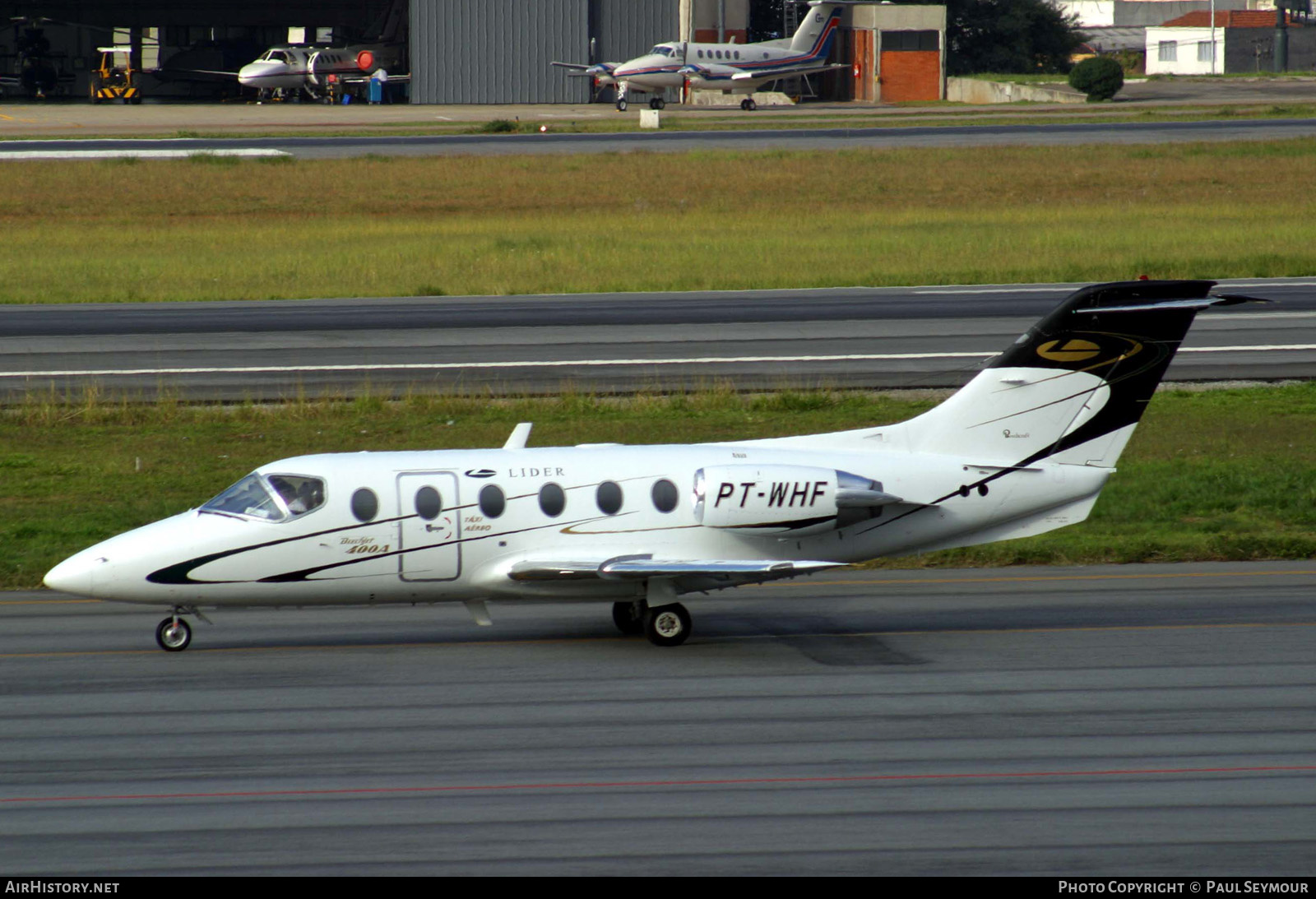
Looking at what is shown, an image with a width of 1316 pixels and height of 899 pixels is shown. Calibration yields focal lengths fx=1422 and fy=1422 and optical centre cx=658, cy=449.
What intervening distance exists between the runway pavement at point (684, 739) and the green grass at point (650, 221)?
2966cm

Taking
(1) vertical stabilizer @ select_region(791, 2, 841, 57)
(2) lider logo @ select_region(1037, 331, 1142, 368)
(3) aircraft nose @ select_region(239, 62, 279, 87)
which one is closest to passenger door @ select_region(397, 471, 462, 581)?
(2) lider logo @ select_region(1037, 331, 1142, 368)

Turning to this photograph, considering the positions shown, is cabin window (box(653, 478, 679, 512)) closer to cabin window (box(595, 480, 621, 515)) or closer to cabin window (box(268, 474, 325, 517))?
cabin window (box(595, 480, 621, 515))

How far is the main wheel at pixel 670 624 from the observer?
15398 mm

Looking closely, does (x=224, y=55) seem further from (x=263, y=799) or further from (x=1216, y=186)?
(x=263, y=799)

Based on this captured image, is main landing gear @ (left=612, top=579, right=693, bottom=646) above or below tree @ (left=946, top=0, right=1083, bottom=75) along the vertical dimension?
below

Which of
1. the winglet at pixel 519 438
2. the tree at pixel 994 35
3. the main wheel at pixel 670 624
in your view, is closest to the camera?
the main wheel at pixel 670 624

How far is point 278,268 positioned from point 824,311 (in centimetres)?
1965

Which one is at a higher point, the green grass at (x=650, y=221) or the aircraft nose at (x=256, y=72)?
the aircraft nose at (x=256, y=72)

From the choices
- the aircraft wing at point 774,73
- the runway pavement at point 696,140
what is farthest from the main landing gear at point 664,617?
the aircraft wing at point 774,73

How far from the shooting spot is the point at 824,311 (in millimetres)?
40875

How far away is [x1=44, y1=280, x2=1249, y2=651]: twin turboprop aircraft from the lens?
14.9m

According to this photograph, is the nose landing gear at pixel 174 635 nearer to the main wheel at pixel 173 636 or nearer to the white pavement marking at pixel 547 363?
the main wheel at pixel 173 636

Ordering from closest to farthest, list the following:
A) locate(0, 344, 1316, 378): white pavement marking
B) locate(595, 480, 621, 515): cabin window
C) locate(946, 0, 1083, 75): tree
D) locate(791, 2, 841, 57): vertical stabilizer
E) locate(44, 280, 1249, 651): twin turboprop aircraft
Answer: locate(44, 280, 1249, 651): twin turboprop aircraft
locate(595, 480, 621, 515): cabin window
locate(0, 344, 1316, 378): white pavement marking
locate(791, 2, 841, 57): vertical stabilizer
locate(946, 0, 1083, 75): tree

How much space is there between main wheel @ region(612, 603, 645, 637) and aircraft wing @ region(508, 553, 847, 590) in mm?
1063
